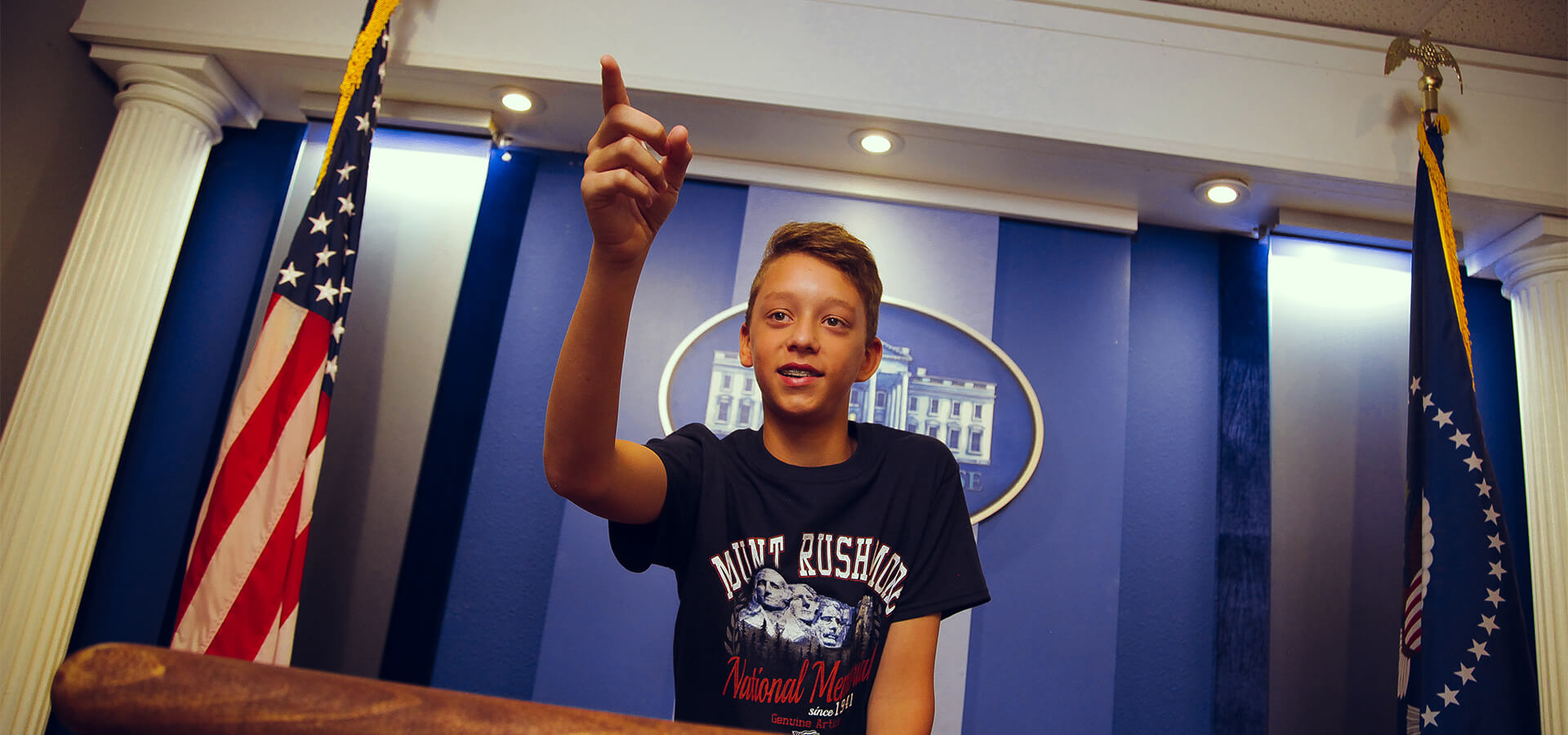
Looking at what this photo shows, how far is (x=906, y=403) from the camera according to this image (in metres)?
2.82

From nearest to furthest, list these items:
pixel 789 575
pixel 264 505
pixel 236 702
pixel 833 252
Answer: pixel 236 702 → pixel 789 575 → pixel 833 252 → pixel 264 505

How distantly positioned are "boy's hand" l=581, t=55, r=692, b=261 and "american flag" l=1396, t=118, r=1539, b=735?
8.19ft

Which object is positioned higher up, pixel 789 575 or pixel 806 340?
pixel 806 340

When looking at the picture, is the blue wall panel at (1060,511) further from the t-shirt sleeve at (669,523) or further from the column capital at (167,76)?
the column capital at (167,76)

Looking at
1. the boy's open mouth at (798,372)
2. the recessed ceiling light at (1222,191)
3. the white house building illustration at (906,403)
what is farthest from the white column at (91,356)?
the recessed ceiling light at (1222,191)

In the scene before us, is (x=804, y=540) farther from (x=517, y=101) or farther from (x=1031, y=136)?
(x=517, y=101)

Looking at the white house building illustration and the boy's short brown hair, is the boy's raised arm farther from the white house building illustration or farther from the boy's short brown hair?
the white house building illustration

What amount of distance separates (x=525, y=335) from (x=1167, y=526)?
2.27 m

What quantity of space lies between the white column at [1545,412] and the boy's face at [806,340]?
253cm

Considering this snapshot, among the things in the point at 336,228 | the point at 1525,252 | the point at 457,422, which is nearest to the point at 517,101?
the point at 336,228

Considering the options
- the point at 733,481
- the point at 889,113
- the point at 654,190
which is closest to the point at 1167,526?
the point at 889,113

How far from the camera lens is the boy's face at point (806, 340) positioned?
1235 mm

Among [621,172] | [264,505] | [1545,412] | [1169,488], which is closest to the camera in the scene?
[621,172]

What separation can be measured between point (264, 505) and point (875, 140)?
2.10 meters
